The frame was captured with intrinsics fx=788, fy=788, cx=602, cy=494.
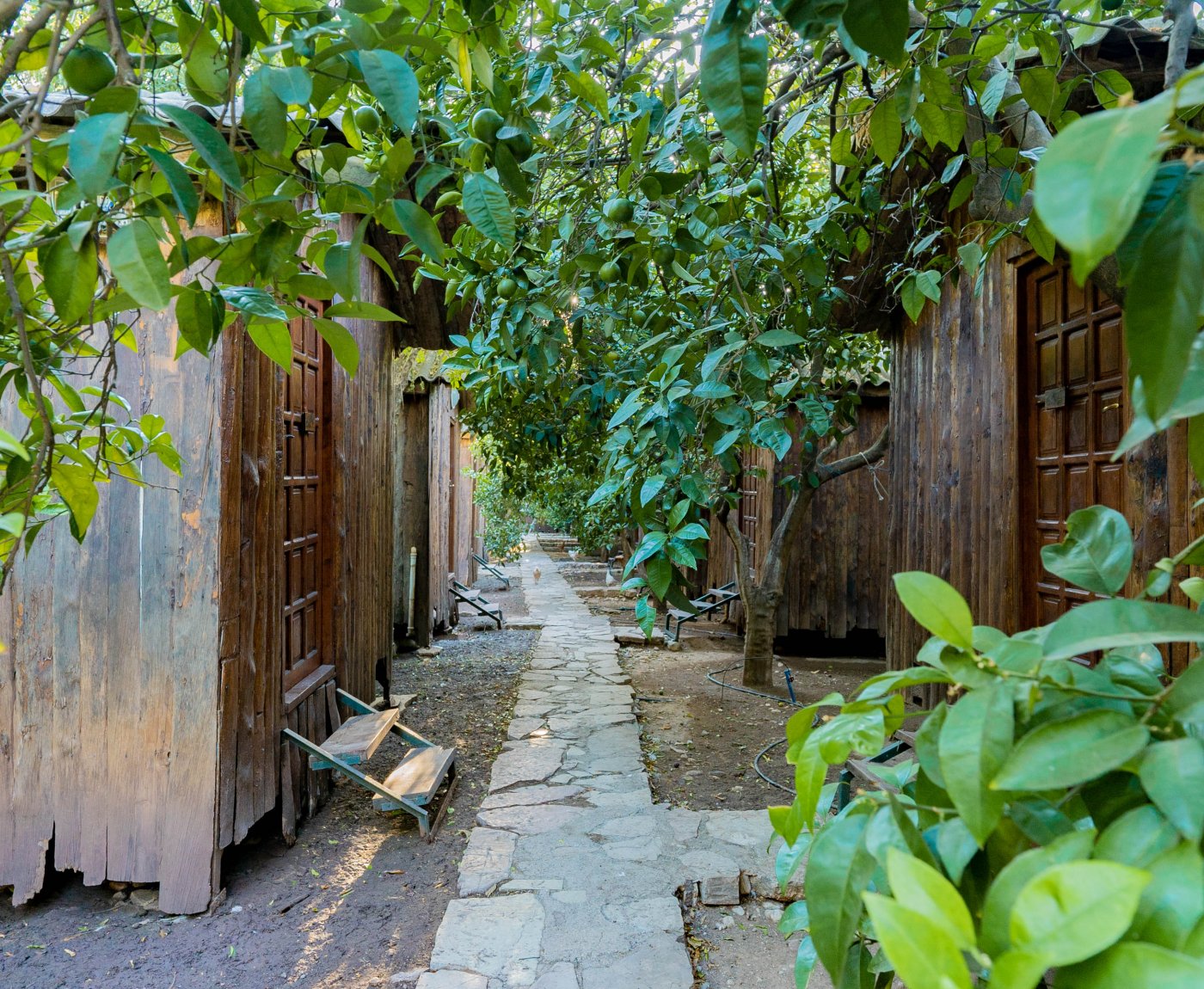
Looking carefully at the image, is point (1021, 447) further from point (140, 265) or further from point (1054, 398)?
point (140, 265)

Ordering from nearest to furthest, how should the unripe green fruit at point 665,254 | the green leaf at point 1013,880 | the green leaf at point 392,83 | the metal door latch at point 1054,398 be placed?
the green leaf at point 1013,880 < the green leaf at point 392,83 < the unripe green fruit at point 665,254 < the metal door latch at point 1054,398

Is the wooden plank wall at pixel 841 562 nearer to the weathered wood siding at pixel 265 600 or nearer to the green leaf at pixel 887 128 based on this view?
the weathered wood siding at pixel 265 600

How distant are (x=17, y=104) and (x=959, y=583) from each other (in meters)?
4.37

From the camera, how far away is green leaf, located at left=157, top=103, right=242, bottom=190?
2.56 ft

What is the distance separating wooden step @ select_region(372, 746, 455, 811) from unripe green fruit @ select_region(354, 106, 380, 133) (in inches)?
126

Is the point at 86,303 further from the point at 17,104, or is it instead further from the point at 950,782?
the point at 950,782

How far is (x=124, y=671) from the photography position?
320cm

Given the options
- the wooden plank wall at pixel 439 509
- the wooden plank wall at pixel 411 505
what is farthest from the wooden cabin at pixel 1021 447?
the wooden plank wall at pixel 439 509

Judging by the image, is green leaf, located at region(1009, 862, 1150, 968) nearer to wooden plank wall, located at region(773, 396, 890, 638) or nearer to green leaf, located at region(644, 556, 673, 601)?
green leaf, located at region(644, 556, 673, 601)

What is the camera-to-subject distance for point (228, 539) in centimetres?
323

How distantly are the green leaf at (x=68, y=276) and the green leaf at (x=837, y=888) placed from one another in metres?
0.88

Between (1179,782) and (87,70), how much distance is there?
4.17ft

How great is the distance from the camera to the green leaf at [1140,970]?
0.37m

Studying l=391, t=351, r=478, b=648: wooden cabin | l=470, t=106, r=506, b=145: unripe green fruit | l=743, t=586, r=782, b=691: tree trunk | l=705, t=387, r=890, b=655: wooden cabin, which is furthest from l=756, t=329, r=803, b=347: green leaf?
l=705, t=387, r=890, b=655: wooden cabin
